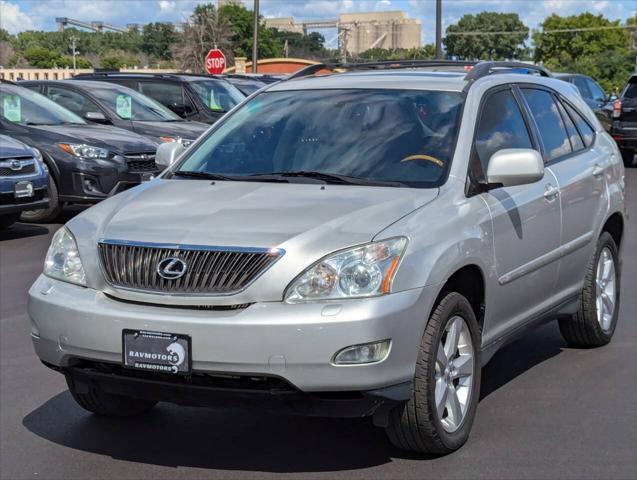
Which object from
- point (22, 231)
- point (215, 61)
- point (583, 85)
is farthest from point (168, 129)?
point (215, 61)

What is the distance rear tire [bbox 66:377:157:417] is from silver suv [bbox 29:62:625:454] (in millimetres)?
10

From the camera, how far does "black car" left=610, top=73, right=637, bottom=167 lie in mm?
19562

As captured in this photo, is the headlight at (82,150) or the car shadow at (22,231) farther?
the headlight at (82,150)

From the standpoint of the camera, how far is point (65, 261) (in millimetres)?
4637

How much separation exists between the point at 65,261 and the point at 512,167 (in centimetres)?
213

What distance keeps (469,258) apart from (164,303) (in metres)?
1.39

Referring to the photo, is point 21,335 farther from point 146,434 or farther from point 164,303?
point 164,303

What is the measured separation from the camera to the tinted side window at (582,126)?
6.66 m

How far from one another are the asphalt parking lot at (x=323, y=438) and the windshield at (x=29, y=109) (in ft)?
23.9

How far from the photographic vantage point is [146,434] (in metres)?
5.04

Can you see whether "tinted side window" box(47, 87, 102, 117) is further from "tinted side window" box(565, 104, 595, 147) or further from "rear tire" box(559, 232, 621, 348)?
"rear tire" box(559, 232, 621, 348)

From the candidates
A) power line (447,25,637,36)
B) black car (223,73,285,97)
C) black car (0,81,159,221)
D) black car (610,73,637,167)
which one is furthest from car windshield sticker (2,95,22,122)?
Answer: power line (447,25,637,36)

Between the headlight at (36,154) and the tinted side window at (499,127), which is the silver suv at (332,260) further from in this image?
the headlight at (36,154)

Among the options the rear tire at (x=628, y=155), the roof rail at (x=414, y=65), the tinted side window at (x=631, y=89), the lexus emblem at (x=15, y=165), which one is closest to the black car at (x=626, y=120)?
the tinted side window at (x=631, y=89)
